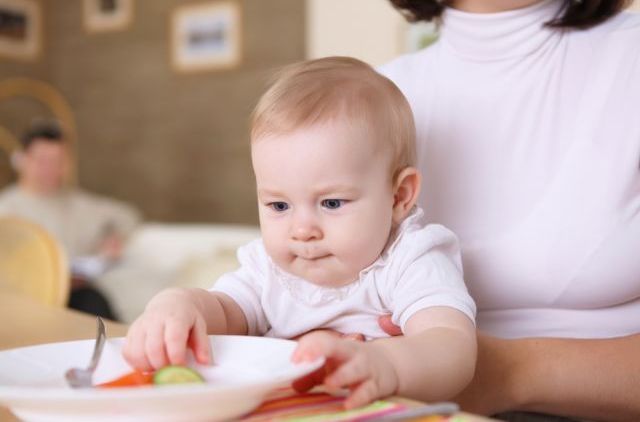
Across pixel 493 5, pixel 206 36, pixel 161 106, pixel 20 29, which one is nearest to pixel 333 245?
pixel 493 5

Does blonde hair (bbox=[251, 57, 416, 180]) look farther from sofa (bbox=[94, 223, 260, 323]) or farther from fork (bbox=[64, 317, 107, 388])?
sofa (bbox=[94, 223, 260, 323])

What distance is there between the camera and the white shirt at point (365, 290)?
783 mm

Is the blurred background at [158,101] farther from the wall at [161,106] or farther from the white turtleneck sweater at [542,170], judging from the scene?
the white turtleneck sweater at [542,170]

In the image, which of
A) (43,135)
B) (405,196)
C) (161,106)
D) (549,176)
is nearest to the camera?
(405,196)

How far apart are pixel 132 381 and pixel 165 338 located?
0.05 metres

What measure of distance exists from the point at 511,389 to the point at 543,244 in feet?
0.70

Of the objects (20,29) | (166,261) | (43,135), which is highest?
(20,29)

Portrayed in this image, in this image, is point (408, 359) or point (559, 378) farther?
point (559, 378)

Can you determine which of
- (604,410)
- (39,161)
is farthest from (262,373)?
(39,161)

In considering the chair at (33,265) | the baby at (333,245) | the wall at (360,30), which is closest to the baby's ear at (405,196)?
the baby at (333,245)

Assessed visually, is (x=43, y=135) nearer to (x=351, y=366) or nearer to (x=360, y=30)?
(x=360, y=30)

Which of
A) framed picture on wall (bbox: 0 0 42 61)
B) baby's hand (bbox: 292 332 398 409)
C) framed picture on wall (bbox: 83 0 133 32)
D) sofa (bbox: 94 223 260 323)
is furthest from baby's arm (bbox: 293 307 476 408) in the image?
framed picture on wall (bbox: 0 0 42 61)

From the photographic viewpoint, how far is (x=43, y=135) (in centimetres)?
430

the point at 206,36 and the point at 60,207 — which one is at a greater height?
the point at 206,36
